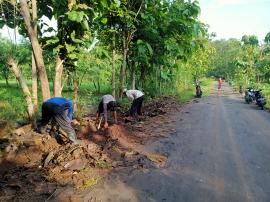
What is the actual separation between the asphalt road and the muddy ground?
438mm

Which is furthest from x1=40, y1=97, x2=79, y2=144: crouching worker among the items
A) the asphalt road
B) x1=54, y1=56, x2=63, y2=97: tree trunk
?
the asphalt road

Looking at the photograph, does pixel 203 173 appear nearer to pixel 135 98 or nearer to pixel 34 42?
pixel 34 42

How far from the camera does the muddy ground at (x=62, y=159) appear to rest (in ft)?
18.0

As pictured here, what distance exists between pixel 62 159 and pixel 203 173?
119 inches

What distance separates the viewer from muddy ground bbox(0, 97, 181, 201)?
5.49 meters

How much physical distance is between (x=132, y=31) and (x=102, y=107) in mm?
5068

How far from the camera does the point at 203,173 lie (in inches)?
245

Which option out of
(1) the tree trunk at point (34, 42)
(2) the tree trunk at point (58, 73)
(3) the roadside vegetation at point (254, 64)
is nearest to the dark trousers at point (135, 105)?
(2) the tree trunk at point (58, 73)

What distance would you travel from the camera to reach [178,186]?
18.3 feet

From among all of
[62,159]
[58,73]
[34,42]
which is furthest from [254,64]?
[62,159]

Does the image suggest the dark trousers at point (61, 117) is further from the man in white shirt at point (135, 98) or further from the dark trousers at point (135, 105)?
the dark trousers at point (135, 105)

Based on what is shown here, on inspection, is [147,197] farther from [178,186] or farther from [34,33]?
[34,33]

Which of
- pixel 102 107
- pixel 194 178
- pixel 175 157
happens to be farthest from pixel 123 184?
pixel 102 107

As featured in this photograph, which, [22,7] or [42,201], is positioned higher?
[22,7]
